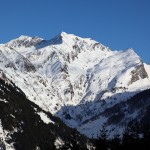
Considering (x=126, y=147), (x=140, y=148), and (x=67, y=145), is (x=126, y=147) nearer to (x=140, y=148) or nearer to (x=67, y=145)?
(x=140, y=148)

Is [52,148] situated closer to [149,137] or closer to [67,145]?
[67,145]

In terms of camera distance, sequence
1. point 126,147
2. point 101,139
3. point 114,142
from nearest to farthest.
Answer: point 101,139, point 126,147, point 114,142

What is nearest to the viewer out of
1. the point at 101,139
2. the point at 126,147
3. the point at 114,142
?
the point at 101,139

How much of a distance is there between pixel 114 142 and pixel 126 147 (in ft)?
46.9

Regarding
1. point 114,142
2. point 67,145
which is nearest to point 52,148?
point 67,145

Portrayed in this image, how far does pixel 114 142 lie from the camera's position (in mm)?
195250

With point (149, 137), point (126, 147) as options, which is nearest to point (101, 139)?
point (126, 147)

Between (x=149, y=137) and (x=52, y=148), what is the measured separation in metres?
34.0

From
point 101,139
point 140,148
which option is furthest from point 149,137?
point 101,139

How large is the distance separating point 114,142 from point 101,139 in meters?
27.6

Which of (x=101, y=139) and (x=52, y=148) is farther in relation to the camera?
(x=52, y=148)

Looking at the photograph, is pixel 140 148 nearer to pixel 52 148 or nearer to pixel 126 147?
pixel 126 147

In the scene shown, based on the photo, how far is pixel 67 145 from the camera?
182750 mm

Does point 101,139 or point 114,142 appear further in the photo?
point 114,142
